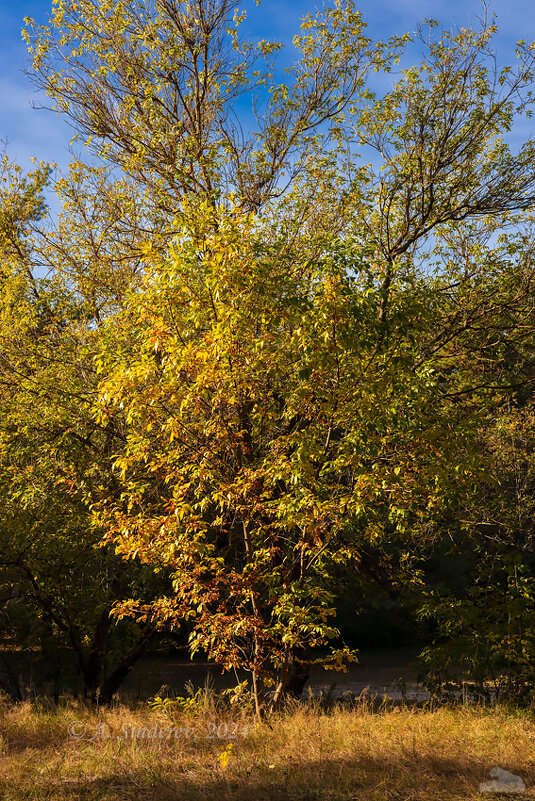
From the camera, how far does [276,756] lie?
568cm

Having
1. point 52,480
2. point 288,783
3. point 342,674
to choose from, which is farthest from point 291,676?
point 342,674

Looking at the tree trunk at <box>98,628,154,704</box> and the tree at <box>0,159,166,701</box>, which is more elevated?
the tree at <box>0,159,166,701</box>

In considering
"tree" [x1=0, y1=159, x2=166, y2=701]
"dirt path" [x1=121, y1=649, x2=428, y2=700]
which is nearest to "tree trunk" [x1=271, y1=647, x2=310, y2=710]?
"tree" [x1=0, y1=159, x2=166, y2=701]

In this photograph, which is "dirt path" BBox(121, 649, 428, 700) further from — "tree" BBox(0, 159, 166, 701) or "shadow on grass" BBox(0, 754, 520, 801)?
"shadow on grass" BBox(0, 754, 520, 801)

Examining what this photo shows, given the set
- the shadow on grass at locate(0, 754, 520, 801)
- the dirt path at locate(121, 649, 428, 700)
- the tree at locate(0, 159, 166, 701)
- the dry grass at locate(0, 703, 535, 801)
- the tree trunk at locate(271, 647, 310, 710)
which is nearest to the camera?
the shadow on grass at locate(0, 754, 520, 801)

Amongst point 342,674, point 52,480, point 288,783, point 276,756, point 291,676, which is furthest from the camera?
point 342,674

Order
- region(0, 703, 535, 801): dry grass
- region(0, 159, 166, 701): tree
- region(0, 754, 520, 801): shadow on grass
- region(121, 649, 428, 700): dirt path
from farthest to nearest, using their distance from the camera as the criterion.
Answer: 1. region(121, 649, 428, 700): dirt path
2. region(0, 159, 166, 701): tree
3. region(0, 703, 535, 801): dry grass
4. region(0, 754, 520, 801): shadow on grass

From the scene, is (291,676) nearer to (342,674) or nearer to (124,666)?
(124,666)

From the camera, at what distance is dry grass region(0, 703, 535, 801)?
16.3ft

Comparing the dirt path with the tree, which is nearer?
the tree

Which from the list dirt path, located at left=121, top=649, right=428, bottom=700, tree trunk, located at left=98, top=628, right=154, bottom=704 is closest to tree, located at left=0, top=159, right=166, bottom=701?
tree trunk, located at left=98, top=628, right=154, bottom=704

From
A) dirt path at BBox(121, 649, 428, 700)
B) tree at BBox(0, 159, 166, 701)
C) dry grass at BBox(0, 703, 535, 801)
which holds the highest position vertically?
tree at BBox(0, 159, 166, 701)

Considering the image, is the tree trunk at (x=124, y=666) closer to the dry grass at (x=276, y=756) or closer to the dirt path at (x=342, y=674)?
the dirt path at (x=342, y=674)

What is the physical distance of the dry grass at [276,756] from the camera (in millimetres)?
4973
